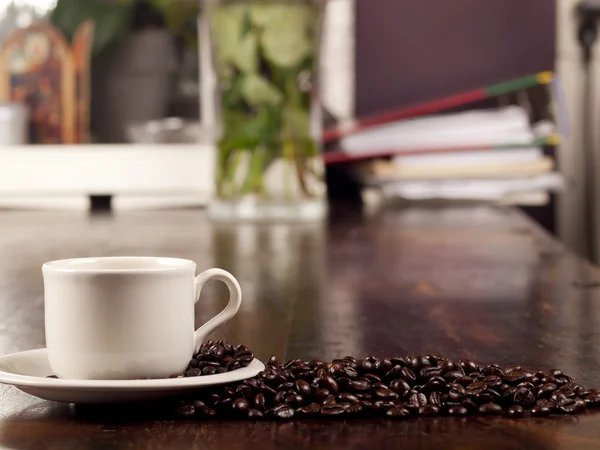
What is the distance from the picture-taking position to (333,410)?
0.54m

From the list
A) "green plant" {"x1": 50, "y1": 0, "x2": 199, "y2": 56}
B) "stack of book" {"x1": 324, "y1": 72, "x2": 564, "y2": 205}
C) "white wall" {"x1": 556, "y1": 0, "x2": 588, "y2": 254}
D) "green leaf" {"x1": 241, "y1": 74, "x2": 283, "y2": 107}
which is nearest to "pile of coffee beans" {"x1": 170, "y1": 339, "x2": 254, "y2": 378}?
"green leaf" {"x1": 241, "y1": 74, "x2": 283, "y2": 107}

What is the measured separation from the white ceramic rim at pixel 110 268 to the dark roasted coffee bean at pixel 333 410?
0.13 metres

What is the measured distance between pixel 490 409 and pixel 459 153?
1.62 metres

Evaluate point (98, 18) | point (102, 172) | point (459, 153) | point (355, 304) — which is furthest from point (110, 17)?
point (355, 304)

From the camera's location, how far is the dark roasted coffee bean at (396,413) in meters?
0.54

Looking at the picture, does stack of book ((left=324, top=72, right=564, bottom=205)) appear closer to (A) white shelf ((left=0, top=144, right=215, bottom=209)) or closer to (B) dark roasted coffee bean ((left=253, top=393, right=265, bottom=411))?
(A) white shelf ((left=0, top=144, right=215, bottom=209))

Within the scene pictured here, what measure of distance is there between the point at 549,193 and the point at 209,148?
892mm

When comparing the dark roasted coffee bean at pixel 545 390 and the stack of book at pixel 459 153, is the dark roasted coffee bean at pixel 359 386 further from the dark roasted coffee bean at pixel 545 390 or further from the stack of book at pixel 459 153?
the stack of book at pixel 459 153

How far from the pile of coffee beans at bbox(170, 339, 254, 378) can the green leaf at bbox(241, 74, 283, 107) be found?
1094 millimetres

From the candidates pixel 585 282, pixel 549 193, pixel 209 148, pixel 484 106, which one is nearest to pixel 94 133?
pixel 209 148

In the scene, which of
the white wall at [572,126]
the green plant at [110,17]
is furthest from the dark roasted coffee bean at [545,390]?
the white wall at [572,126]

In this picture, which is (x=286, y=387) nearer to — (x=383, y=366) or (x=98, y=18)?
(x=383, y=366)

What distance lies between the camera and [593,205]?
104 inches

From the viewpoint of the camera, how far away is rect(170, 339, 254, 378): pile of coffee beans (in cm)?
61
